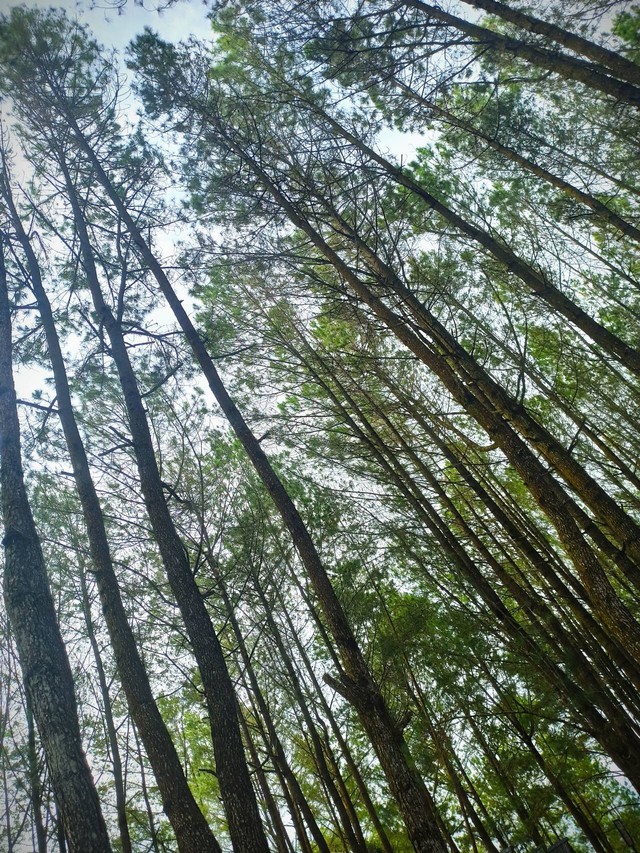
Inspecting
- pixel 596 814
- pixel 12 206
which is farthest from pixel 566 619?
pixel 596 814

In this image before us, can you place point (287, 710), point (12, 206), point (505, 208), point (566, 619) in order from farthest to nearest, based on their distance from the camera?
point (287, 710) < point (505, 208) < point (12, 206) < point (566, 619)

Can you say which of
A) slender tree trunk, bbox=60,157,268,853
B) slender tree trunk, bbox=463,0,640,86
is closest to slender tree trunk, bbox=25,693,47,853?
slender tree trunk, bbox=60,157,268,853

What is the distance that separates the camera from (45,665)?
12.0 feet

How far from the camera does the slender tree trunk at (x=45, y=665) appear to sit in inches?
131

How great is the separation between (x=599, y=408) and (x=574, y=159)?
15.2 feet

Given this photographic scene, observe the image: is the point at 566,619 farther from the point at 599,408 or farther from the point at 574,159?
the point at 574,159

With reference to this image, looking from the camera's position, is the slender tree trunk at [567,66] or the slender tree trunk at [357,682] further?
the slender tree trunk at [567,66]

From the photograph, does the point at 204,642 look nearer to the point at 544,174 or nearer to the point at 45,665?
the point at 45,665

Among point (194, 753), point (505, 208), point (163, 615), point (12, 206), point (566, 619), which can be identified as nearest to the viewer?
point (566, 619)

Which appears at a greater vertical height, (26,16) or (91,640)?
(26,16)

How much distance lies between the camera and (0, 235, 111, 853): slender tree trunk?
3320mm

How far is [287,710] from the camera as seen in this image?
976cm

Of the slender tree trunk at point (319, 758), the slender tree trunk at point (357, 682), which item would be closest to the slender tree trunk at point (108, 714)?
the slender tree trunk at point (319, 758)

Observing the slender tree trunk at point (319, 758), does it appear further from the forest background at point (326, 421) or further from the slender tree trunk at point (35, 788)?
the slender tree trunk at point (35, 788)
